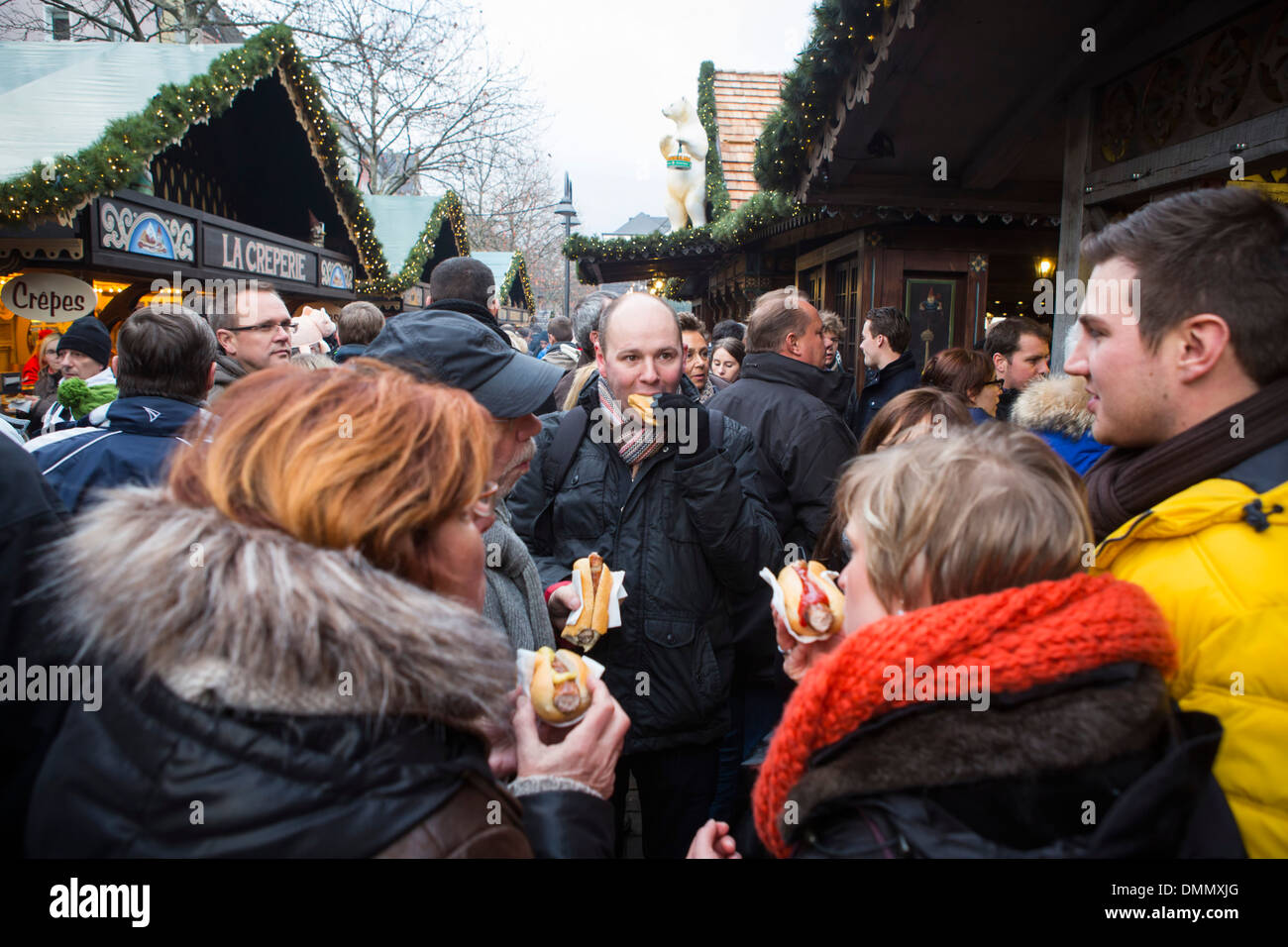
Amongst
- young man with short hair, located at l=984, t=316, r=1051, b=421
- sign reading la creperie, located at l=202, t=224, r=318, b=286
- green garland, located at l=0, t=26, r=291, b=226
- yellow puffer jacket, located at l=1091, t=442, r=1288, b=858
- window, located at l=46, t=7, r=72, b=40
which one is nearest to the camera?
yellow puffer jacket, located at l=1091, t=442, r=1288, b=858

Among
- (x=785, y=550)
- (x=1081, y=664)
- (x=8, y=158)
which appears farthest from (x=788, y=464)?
(x=8, y=158)

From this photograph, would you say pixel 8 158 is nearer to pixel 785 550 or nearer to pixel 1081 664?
pixel 785 550

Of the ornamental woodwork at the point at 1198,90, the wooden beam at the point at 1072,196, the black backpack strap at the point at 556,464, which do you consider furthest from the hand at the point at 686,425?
the wooden beam at the point at 1072,196

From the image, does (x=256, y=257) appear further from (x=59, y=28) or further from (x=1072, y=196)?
(x=59, y=28)

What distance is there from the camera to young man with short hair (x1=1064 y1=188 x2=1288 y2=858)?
1225 millimetres

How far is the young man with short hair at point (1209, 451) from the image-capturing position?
1225mm

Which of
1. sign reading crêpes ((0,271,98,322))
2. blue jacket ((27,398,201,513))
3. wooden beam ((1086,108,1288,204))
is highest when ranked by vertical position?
wooden beam ((1086,108,1288,204))

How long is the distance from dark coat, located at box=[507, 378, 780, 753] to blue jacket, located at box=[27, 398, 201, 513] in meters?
1.35

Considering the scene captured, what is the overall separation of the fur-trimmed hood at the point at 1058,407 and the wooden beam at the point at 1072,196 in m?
2.24

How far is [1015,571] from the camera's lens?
1.23m

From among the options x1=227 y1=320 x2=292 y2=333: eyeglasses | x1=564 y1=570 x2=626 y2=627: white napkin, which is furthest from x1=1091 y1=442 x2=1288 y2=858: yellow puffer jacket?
x1=227 y1=320 x2=292 y2=333: eyeglasses

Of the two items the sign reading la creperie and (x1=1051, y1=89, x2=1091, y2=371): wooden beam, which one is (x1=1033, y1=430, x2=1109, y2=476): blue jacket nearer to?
(x1=1051, y1=89, x2=1091, y2=371): wooden beam
